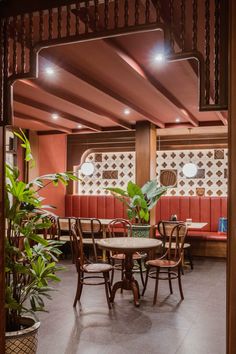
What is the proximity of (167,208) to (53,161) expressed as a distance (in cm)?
282

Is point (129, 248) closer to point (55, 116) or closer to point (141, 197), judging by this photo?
point (141, 197)

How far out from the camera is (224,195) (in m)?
8.11

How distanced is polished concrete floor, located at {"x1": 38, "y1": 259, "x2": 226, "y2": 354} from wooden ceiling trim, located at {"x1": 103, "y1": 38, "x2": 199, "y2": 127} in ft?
8.52

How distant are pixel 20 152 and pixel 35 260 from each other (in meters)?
5.17

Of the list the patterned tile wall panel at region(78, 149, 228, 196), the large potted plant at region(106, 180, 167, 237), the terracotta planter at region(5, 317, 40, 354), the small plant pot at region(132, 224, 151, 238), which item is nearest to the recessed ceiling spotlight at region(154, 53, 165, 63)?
the terracotta planter at region(5, 317, 40, 354)

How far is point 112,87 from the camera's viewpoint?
15.7 ft

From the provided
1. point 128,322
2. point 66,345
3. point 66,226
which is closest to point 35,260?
point 66,345

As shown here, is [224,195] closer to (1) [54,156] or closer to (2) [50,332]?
(1) [54,156]

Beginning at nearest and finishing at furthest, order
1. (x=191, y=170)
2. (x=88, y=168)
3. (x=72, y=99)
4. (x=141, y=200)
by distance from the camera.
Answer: (x=72, y=99), (x=141, y=200), (x=191, y=170), (x=88, y=168)

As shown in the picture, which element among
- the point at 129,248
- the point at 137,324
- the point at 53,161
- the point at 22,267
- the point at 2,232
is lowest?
the point at 137,324

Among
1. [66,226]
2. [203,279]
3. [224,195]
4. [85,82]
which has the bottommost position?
[203,279]

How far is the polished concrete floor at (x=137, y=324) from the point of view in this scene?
3.25 metres

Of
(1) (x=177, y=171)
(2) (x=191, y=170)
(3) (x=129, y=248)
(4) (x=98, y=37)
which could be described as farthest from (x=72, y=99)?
(1) (x=177, y=171)

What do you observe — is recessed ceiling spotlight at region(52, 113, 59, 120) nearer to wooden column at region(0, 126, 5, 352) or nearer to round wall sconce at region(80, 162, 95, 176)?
round wall sconce at region(80, 162, 95, 176)
